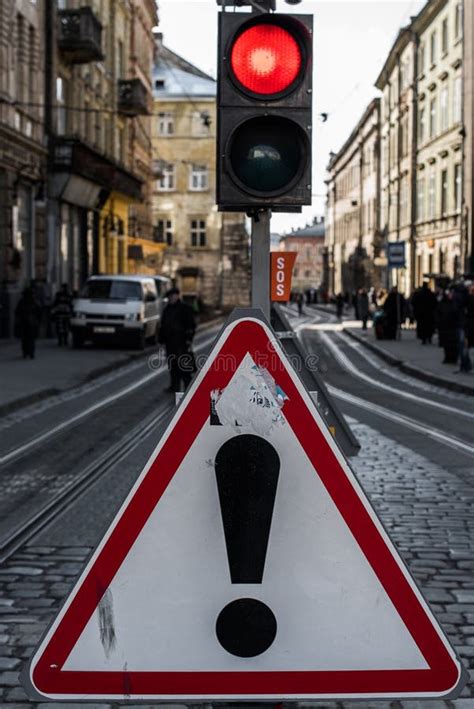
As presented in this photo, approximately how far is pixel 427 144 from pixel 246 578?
5006 cm

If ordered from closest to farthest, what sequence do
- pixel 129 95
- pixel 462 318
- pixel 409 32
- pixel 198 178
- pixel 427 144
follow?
pixel 462 318, pixel 129 95, pixel 427 144, pixel 409 32, pixel 198 178

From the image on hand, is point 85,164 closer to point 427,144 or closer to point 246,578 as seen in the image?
point 427,144

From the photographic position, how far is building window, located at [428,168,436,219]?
49.4 m

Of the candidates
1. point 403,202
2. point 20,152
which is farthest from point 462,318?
point 403,202

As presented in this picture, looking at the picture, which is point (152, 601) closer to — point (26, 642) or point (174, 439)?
point (174, 439)

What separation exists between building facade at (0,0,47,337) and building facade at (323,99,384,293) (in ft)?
120

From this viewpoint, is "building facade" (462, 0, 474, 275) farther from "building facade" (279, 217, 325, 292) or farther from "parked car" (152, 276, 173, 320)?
"building facade" (279, 217, 325, 292)

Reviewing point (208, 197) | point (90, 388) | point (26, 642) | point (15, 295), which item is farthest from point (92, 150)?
point (208, 197)

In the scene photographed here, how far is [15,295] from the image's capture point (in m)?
28.8

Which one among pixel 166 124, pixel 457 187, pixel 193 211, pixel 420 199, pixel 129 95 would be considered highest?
pixel 166 124

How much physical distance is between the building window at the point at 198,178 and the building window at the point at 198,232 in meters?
2.02

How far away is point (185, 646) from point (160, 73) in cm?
7428

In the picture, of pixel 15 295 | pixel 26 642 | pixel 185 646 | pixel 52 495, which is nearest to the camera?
pixel 185 646

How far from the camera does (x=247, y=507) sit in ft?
9.09
